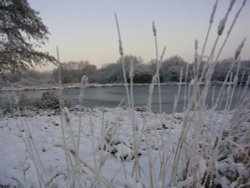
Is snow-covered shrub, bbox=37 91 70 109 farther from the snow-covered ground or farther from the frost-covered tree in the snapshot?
the snow-covered ground

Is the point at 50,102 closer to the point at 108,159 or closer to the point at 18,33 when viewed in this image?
the point at 18,33

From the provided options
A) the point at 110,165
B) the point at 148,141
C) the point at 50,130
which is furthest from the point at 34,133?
the point at 148,141

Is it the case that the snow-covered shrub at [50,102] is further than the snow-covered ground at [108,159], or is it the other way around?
the snow-covered shrub at [50,102]

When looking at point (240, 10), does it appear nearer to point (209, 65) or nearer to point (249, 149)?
point (209, 65)

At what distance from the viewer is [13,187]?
2.07 m

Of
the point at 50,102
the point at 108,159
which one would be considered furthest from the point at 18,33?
the point at 108,159

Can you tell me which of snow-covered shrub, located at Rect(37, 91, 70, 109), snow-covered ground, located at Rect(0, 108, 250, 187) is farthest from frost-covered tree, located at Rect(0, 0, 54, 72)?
snow-covered ground, located at Rect(0, 108, 250, 187)

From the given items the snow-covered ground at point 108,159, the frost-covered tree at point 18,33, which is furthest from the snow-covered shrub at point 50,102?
the snow-covered ground at point 108,159

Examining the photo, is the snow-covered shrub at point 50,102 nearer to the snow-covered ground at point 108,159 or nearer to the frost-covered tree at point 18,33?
the frost-covered tree at point 18,33

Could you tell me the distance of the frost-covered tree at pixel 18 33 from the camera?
9.03 meters

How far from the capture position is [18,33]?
9.41m

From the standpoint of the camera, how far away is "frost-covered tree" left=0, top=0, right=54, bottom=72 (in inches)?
356

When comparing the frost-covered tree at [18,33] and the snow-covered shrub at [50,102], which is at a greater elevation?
the frost-covered tree at [18,33]

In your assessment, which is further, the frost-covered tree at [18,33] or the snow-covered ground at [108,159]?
the frost-covered tree at [18,33]
